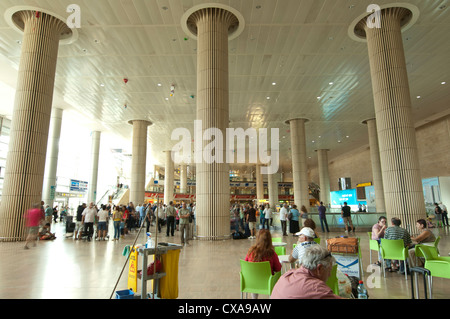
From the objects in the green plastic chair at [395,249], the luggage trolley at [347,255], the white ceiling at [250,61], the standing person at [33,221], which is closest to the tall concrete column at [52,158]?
the white ceiling at [250,61]

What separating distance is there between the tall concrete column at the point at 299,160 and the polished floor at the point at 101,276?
15.1 meters

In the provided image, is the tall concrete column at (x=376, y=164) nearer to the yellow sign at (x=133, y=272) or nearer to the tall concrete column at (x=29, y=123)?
the tall concrete column at (x=29, y=123)

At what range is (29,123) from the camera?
10305 mm

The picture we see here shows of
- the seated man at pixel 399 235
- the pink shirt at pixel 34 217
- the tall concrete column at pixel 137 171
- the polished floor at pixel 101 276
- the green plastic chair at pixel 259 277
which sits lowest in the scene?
the polished floor at pixel 101 276

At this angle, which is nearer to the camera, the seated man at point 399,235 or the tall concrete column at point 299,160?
the seated man at point 399,235

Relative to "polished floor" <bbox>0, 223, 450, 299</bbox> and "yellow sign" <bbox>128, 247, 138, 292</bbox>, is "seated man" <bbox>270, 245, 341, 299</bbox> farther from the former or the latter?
"polished floor" <bbox>0, 223, 450, 299</bbox>

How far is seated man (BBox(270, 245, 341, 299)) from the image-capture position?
1944mm

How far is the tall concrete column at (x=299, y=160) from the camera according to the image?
76.3 feet

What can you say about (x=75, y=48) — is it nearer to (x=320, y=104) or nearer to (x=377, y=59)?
(x=377, y=59)

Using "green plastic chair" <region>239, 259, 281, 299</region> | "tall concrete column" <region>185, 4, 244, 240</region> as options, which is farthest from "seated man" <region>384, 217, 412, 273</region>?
"tall concrete column" <region>185, 4, 244, 240</region>

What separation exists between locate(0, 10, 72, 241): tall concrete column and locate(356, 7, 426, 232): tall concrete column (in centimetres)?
1298

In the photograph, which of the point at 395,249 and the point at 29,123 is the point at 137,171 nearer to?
A: the point at 29,123

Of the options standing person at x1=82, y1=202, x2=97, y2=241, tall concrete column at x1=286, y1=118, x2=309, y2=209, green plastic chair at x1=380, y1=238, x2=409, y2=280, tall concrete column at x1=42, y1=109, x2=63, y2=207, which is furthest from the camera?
tall concrete column at x1=286, y1=118, x2=309, y2=209
